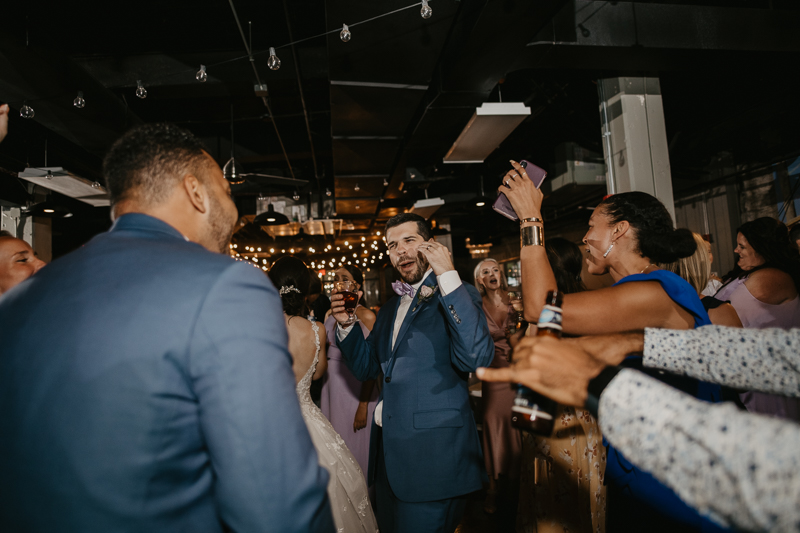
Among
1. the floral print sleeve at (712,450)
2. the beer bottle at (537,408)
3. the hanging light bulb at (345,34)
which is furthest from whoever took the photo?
the hanging light bulb at (345,34)

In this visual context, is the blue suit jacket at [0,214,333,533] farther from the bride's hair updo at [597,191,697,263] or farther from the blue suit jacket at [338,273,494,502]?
the bride's hair updo at [597,191,697,263]

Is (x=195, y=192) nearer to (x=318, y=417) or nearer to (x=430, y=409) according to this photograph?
(x=430, y=409)

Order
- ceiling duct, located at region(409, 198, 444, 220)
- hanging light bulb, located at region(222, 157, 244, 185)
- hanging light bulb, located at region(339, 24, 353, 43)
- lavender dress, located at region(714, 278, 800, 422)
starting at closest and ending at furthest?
1. lavender dress, located at region(714, 278, 800, 422)
2. hanging light bulb, located at region(339, 24, 353, 43)
3. hanging light bulb, located at region(222, 157, 244, 185)
4. ceiling duct, located at region(409, 198, 444, 220)

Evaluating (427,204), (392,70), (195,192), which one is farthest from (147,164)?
(427,204)

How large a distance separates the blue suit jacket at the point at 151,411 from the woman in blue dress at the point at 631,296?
3.59ft

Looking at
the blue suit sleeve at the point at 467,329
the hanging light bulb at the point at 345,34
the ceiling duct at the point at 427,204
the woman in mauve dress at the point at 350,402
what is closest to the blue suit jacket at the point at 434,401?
the blue suit sleeve at the point at 467,329

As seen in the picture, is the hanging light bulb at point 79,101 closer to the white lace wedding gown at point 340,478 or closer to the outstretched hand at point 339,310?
the white lace wedding gown at point 340,478

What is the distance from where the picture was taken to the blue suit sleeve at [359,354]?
2.13m

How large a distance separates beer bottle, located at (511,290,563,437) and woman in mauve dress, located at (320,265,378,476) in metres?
2.37

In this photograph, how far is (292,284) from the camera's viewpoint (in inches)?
103

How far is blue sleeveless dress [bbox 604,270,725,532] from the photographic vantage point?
1219mm

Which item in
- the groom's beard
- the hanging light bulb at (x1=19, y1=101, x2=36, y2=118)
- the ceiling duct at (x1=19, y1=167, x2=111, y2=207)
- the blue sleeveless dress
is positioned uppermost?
the hanging light bulb at (x1=19, y1=101, x2=36, y2=118)


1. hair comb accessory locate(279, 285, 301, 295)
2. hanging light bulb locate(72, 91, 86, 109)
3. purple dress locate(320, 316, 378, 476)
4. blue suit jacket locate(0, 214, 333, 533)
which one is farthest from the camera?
hanging light bulb locate(72, 91, 86, 109)

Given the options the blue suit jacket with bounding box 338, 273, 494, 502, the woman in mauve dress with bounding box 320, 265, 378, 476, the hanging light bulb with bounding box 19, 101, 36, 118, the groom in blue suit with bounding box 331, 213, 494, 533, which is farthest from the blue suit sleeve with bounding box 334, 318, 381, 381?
the hanging light bulb with bounding box 19, 101, 36, 118
